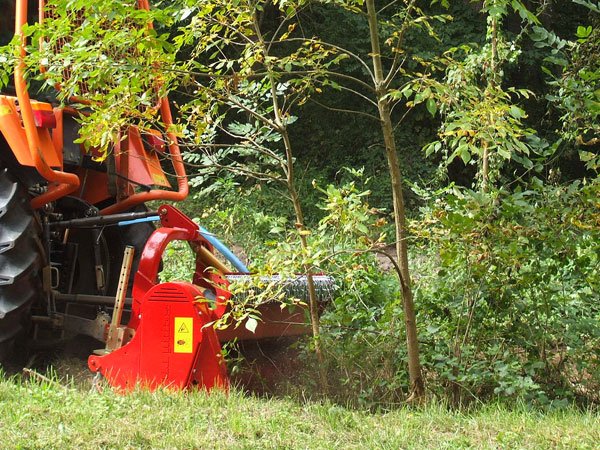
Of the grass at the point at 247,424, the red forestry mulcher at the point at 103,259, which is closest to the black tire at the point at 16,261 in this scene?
the red forestry mulcher at the point at 103,259

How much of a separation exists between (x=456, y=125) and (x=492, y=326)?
1361 millimetres

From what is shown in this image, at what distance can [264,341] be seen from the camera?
5.09 metres

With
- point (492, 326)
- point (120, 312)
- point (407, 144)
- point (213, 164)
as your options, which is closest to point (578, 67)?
point (492, 326)

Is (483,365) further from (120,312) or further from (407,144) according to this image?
(407,144)

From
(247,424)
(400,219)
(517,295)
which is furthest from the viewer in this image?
(517,295)

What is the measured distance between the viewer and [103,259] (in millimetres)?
5977

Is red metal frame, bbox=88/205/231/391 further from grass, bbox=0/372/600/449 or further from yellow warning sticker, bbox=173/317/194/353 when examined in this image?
grass, bbox=0/372/600/449

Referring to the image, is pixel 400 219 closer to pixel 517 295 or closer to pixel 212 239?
pixel 517 295

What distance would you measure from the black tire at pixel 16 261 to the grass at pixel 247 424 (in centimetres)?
72

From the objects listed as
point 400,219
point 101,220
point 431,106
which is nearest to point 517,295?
point 400,219

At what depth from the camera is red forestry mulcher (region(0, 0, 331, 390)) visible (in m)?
4.50

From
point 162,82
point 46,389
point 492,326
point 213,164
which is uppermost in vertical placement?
point 162,82

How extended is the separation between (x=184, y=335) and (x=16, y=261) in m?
1.23

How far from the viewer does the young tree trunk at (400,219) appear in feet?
13.9
